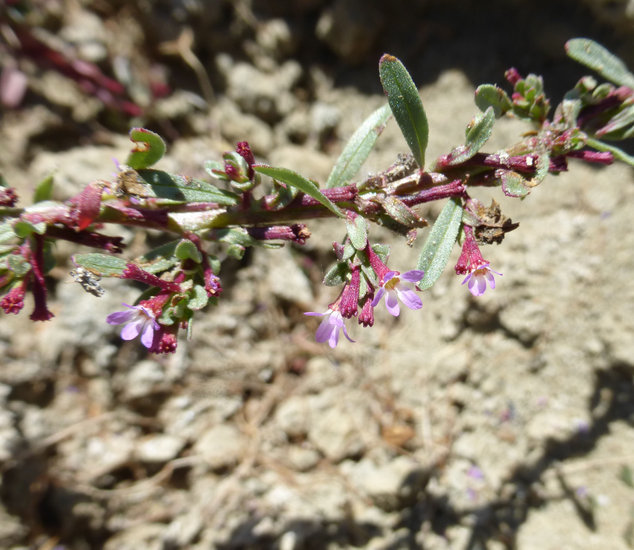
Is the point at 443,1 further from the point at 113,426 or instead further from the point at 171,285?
the point at 113,426

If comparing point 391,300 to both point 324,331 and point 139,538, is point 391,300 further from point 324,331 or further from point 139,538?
point 139,538

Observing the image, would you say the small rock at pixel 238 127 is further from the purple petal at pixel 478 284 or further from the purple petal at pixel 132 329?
the purple petal at pixel 478 284

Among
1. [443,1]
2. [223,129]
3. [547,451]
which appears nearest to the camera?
[547,451]

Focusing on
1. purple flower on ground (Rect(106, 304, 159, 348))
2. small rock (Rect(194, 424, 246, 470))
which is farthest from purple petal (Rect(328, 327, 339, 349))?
small rock (Rect(194, 424, 246, 470))

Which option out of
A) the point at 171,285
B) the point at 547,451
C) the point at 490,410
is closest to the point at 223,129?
the point at 171,285

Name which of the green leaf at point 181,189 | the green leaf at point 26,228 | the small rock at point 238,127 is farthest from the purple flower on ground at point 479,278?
the small rock at point 238,127
